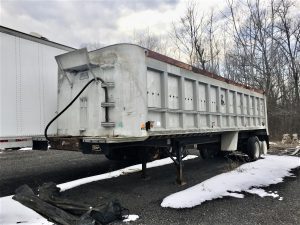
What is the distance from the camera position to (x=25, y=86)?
6504mm

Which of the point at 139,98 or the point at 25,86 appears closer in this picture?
the point at 139,98

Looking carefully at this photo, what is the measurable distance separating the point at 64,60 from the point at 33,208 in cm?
290

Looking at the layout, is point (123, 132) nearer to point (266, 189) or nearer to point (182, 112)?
point (182, 112)

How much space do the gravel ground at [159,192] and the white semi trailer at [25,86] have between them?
1368 mm

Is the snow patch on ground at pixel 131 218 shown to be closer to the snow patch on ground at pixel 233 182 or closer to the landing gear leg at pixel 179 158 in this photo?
the snow patch on ground at pixel 233 182

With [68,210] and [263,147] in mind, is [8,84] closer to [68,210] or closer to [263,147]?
[68,210]

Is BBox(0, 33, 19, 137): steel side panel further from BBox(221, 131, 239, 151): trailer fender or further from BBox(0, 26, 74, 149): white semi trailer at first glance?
BBox(221, 131, 239, 151): trailer fender

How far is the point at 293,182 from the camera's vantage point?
25.4ft

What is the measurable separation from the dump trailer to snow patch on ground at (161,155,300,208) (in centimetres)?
91

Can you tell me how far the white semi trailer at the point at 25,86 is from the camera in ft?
20.1

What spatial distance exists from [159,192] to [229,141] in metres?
3.69

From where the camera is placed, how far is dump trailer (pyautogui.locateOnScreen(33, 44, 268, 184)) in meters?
5.76

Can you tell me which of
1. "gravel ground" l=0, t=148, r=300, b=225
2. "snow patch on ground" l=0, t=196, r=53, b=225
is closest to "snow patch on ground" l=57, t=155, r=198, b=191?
"gravel ground" l=0, t=148, r=300, b=225

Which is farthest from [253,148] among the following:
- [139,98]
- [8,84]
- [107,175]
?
[8,84]
